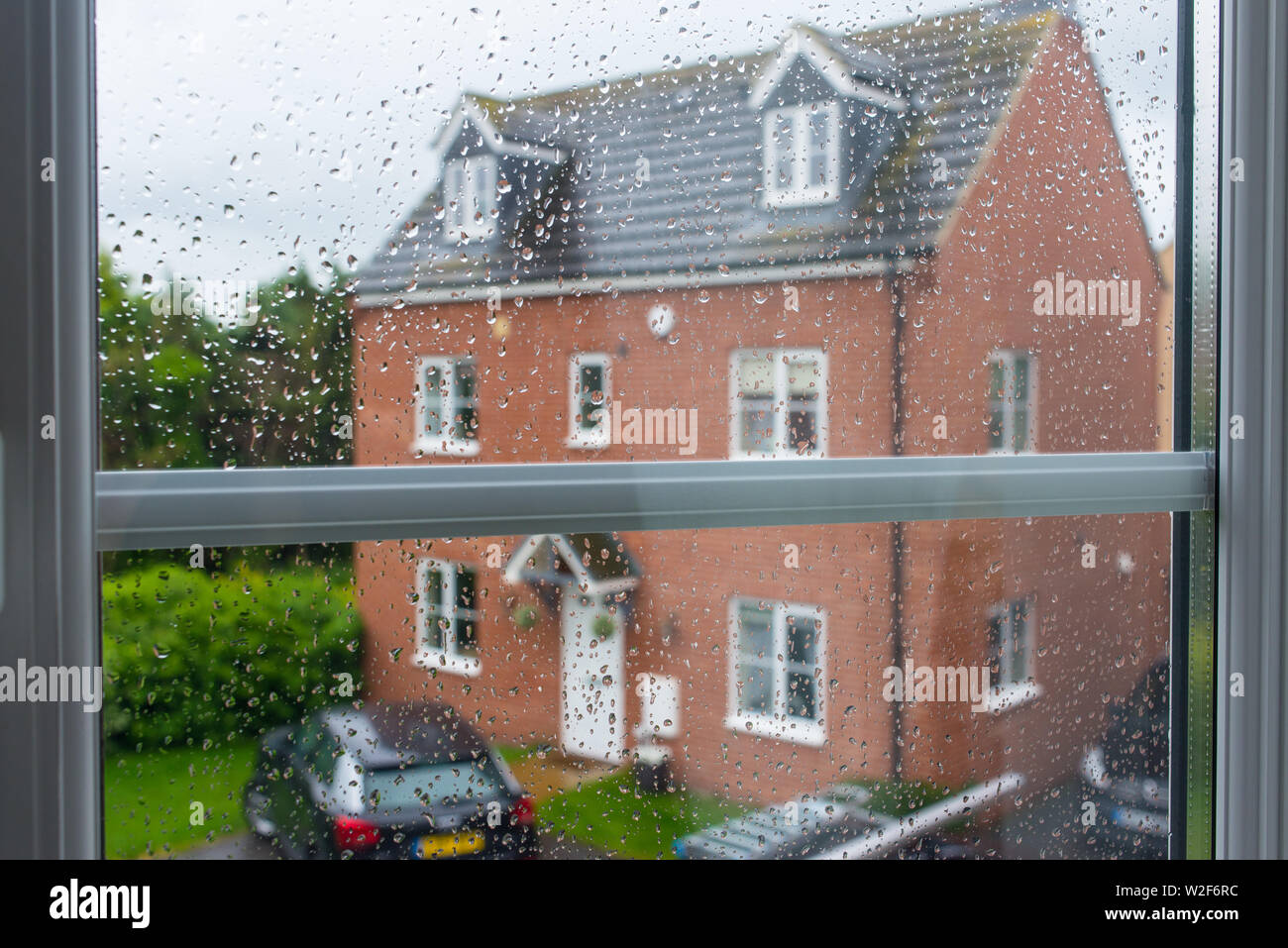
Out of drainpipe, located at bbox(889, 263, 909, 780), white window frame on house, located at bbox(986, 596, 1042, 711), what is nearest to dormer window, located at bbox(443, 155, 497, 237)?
drainpipe, located at bbox(889, 263, 909, 780)

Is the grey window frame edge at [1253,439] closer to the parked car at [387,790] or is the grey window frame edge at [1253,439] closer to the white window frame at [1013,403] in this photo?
the white window frame at [1013,403]

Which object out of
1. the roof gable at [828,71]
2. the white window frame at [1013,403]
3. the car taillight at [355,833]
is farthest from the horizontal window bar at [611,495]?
the roof gable at [828,71]

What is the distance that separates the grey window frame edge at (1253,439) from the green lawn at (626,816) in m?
0.78

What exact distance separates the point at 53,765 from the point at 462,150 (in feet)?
2.71

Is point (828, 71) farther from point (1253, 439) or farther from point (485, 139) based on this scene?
point (1253, 439)

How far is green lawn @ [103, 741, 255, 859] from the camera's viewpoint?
0.98 m

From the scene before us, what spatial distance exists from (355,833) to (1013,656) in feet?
3.21

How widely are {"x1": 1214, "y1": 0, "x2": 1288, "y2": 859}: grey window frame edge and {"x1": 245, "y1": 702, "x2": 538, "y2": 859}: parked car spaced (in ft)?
→ 3.41

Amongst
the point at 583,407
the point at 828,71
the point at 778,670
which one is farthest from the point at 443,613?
the point at 828,71

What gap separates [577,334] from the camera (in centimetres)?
116

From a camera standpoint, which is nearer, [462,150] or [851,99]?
[462,150]
